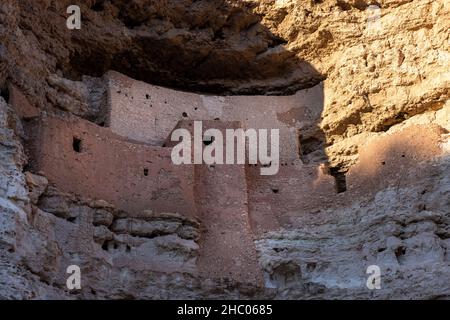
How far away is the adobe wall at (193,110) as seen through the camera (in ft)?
68.4

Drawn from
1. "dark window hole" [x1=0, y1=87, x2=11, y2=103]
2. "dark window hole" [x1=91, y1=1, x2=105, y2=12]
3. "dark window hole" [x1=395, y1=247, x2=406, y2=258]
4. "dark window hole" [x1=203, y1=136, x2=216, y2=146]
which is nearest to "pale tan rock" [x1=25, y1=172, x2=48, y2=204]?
"dark window hole" [x1=0, y1=87, x2=11, y2=103]

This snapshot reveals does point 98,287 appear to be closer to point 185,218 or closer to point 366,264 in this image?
point 185,218

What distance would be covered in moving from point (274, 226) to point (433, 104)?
423 centimetres

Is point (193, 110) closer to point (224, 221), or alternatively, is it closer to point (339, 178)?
point (339, 178)

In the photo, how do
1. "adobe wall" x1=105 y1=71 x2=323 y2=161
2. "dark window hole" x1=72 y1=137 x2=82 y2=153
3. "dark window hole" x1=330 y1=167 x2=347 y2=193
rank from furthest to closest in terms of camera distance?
"adobe wall" x1=105 y1=71 x2=323 y2=161
"dark window hole" x1=330 y1=167 x2=347 y2=193
"dark window hole" x1=72 y1=137 x2=82 y2=153

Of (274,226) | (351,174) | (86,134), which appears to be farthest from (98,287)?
(351,174)

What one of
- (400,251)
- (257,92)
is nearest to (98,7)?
(257,92)

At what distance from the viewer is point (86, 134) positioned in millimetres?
17828

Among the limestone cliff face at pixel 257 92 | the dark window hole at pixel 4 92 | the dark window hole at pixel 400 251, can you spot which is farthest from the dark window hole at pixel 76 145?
the dark window hole at pixel 400 251

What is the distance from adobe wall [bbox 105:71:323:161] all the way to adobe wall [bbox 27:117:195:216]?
212 cm

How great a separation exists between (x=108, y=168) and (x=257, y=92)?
6354mm

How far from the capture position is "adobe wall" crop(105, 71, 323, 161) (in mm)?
20844

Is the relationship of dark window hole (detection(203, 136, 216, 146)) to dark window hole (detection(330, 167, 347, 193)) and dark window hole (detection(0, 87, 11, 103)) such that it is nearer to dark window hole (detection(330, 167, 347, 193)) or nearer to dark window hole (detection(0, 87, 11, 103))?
dark window hole (detection(330, 167, 347, 193))

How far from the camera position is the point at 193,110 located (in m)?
22.0
